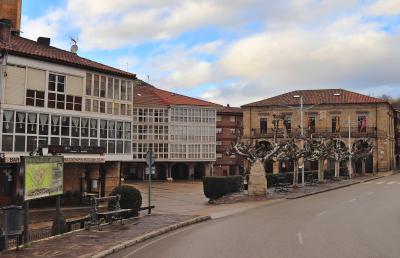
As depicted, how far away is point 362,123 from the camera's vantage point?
73.7 metres

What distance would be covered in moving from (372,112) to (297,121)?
12.0m

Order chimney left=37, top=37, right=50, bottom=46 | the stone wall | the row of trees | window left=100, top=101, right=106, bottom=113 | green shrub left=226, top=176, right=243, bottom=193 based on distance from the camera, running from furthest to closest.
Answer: the stone wall < chimney left=37, top=37, right=50, bottom=46 < window left=100, top=101, right=106, bottom=113 < the row of trees < green shrub left=226, top=176, right=243, bottom=193

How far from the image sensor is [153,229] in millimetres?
16781

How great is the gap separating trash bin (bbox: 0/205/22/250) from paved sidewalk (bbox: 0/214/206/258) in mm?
372

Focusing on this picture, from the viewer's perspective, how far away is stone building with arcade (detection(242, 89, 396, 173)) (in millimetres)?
74438

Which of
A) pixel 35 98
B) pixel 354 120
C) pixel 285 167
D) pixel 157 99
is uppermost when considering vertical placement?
pixel 157 99

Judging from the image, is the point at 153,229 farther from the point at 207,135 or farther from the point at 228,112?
the point at 228,112

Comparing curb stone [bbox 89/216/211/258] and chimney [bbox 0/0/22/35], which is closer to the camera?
curb stone [bbox 89/216/211/258]

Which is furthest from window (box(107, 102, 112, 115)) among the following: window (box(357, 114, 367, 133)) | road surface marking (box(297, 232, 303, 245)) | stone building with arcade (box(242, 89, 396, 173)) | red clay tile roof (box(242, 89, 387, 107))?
window (box(357, 114, 367, 133))

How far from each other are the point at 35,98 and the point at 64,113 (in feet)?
8.53

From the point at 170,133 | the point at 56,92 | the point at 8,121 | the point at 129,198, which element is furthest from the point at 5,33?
Result: the point at 170,133

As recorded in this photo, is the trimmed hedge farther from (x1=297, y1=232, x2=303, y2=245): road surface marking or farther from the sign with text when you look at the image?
the sign with text

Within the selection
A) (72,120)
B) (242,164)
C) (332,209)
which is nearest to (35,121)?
(72,120)

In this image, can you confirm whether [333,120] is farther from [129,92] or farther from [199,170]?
[129,92]
